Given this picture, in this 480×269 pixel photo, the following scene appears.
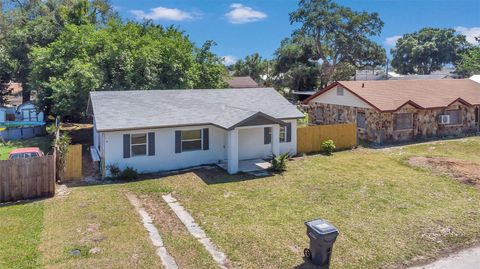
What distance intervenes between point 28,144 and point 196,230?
65.4 feet

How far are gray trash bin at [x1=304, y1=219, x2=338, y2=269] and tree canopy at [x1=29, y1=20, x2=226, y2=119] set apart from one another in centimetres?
1885

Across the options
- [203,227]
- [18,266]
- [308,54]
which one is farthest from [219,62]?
[308,54]

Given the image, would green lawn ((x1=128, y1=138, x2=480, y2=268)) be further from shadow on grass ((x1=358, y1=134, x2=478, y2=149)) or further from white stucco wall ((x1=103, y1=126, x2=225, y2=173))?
shadow on grass ((x1=358, y1=134, x2=478, y2=149))

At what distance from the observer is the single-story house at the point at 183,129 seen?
1686 cm

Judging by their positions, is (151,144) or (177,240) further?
(151,144)

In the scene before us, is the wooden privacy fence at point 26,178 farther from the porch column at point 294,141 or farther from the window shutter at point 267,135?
the porch column at point 294,141

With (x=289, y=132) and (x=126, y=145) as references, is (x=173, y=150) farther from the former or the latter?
(x=289, y=132)

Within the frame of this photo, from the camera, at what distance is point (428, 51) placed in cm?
8944

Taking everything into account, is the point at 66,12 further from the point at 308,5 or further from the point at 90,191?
the point at 308,5

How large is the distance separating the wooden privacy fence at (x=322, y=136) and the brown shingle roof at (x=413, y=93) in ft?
9.87

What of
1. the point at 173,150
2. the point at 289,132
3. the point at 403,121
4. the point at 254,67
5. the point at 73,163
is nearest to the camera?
the point at 73,163

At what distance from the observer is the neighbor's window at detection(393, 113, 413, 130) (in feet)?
84.2

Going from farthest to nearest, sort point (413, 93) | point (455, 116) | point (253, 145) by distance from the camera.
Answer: point (455, 116) < point (413, 93) < point (253, 145)

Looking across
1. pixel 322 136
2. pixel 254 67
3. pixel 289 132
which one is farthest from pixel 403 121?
pixel 254 67
